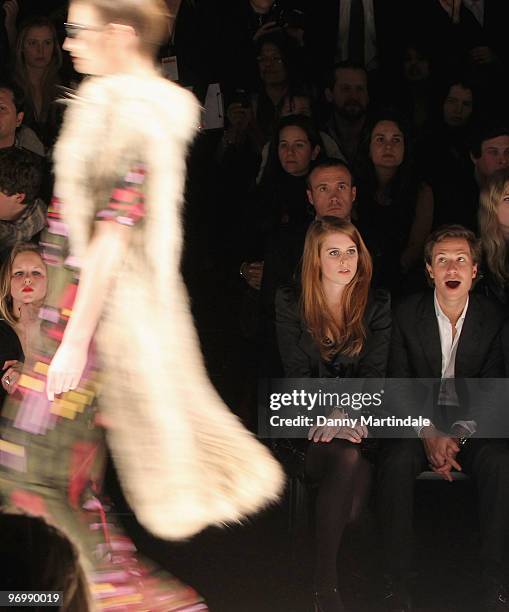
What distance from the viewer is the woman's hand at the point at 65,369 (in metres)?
2.19

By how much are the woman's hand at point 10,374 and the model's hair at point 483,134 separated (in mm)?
1606

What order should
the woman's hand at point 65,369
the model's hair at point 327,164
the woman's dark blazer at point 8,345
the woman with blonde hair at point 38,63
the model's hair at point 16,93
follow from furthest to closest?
the woman with blonde hair at point 38,63 < the model's hair at point 16,93 < the model's hair at point 327,164 < the woman's dark blazer at point 8,345 < the woman's hand at point 65,369

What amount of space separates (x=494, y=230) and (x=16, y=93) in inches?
58.7

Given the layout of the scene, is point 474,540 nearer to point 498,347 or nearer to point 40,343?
point 498,347

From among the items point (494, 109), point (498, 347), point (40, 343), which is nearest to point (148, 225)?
point (40, 343)

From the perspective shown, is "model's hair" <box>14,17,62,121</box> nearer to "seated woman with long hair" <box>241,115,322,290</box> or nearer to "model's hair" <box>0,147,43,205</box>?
"model's hair" <box>0,147,43,205</box>

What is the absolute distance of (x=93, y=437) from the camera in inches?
89.7

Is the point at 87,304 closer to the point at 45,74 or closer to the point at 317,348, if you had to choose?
the point at 317,348

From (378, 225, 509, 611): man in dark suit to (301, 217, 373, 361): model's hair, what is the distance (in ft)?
0.45

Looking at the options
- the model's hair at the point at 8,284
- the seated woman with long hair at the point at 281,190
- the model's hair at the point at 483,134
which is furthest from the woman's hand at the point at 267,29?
the model's hair at the point at 8,284

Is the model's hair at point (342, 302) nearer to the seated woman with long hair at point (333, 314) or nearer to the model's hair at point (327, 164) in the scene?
the seated woman with long hair at point (333, 314)

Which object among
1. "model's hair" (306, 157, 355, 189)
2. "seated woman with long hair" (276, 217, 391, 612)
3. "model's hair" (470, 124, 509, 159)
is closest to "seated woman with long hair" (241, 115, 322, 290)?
"model's hair" (306, 157, 355, 189)

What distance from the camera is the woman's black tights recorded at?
2.80 meters

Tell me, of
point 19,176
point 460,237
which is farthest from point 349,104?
point 19,176
